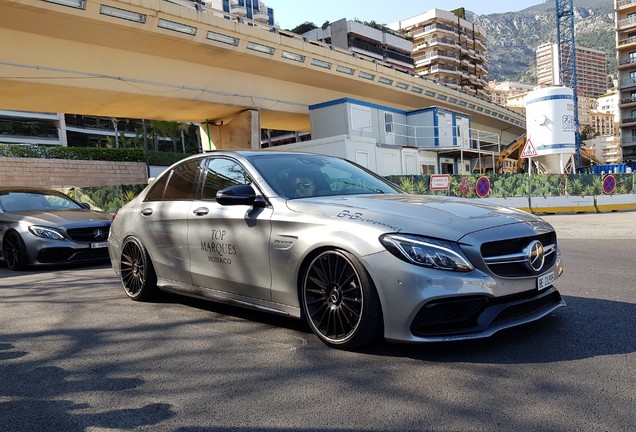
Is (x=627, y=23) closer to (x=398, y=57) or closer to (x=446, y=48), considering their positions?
(x=446, y=48)

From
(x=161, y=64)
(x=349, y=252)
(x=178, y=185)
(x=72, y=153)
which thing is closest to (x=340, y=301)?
(x=349, y=252)

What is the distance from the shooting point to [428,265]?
325 cm

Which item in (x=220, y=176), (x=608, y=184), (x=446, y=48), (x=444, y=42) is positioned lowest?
(x=608, y=184)

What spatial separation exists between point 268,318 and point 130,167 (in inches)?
1546

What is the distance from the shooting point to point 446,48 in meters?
98.9

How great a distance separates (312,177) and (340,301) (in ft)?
4.42

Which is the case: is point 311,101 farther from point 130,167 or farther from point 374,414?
point 374,414

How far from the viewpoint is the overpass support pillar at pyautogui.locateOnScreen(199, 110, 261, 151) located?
25828 millimetres

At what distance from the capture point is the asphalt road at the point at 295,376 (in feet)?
8.63

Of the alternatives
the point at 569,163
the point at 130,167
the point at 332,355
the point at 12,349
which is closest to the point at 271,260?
the point at 332,355

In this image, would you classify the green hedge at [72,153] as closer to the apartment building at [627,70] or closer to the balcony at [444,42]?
the balcony at [444,42]

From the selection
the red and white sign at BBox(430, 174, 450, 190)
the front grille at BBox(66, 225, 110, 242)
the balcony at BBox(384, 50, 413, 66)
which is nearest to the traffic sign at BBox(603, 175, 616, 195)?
the red and white sign at BBox(430, 174, 450, 190)

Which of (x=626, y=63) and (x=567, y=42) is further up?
(x=567, y=42)

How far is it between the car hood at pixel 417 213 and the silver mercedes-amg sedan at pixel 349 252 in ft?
0.04
